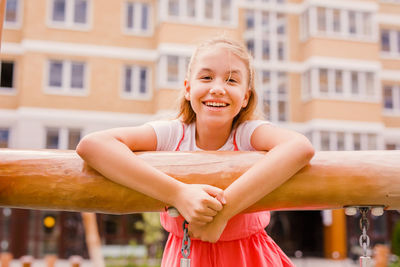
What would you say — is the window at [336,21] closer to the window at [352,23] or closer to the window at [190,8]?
the window at [352,23]

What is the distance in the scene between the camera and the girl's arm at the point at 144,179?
114 cm

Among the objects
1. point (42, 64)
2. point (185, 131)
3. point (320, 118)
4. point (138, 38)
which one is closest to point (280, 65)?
point (320, 118)

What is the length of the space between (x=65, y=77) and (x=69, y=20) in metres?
2.02

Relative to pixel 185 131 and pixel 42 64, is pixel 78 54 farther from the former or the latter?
pixel 185 131

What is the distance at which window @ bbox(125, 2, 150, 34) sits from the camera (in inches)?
688

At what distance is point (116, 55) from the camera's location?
1684 cm

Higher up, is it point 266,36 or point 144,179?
point 266,36

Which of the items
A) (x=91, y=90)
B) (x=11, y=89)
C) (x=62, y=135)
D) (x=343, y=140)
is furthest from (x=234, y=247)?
(x=343, y=140)

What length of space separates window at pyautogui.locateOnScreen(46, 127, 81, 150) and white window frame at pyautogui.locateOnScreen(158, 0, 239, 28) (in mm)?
4822

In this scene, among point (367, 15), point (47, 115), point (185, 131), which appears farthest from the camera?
point (367, 15)

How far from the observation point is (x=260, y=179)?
3.86 ft

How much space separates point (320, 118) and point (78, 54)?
27.7 ft

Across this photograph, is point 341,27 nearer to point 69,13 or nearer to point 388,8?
point 388,8

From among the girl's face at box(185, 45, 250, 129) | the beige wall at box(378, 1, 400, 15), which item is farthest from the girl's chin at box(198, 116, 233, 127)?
the beige wall at box(378, 1, 400, 15)
